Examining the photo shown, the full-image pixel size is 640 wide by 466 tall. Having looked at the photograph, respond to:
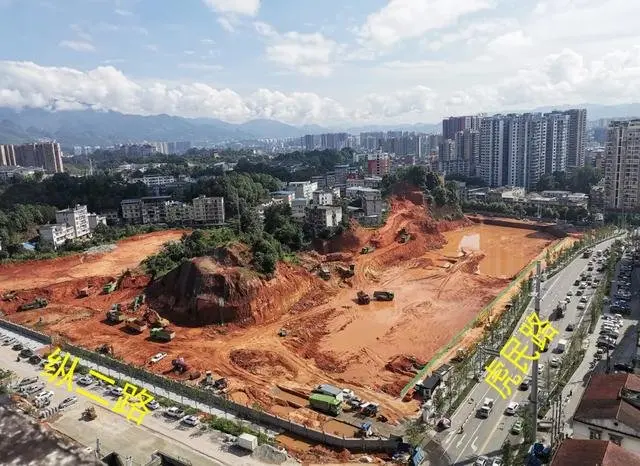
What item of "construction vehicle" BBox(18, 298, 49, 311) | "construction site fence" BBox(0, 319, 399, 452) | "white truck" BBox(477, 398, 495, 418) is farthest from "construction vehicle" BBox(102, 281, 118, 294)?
"white truck" BBox(477, 398, 495, 418)

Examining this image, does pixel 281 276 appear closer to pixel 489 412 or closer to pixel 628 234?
pixel 489 412

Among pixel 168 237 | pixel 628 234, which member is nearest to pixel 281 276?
pixel 168 237

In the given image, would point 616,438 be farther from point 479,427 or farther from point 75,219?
point 75,219

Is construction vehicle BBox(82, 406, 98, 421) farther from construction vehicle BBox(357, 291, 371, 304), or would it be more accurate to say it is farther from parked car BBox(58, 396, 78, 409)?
construction vehicle BBox(357, 291, 371, 304)

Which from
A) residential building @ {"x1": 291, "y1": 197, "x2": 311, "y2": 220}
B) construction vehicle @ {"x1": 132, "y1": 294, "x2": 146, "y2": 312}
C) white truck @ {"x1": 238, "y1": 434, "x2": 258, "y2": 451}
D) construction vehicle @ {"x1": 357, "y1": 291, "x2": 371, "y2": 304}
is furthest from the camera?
residential building @ {"x1": 291, "y1": 197, "x2": 311, "y2": 220}

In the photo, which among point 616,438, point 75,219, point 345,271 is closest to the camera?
point 616,438

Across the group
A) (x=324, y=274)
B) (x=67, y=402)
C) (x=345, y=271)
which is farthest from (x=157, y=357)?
(x=345, y=271)

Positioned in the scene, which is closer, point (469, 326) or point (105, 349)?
point (105, 349)
